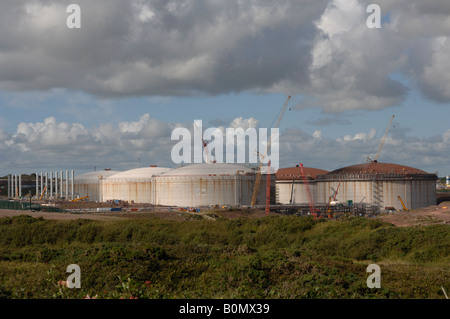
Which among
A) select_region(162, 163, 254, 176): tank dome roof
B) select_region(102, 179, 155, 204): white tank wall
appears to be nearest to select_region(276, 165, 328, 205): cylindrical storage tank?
select_region(162, 163, 254, 176): tank dome roof

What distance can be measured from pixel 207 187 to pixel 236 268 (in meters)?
87.3

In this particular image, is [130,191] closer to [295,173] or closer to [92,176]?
[92,176]

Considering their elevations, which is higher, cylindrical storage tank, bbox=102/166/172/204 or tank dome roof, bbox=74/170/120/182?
tank dome roof, bbox=74/170/120/182

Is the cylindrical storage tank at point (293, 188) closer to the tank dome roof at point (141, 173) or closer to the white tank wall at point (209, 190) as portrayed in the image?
the white tank wall at point (209, 190)

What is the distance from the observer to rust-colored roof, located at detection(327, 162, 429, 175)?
12722 cm

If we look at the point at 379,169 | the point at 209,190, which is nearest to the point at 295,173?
the point at 379,169

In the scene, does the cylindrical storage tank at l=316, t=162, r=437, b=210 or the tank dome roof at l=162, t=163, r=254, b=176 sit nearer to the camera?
the tank dome roof at l=162, t=163, r=254, b=176

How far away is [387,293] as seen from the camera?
20.0m

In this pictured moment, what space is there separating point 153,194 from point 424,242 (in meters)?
87.4

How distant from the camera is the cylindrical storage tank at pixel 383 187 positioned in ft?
394

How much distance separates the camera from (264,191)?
119 meters

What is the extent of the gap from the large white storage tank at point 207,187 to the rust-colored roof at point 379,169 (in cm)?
2892

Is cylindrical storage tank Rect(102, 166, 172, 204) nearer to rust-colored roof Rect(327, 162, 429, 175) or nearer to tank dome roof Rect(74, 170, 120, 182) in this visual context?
tank dome roof Rect(74, 170, 120, 182)
